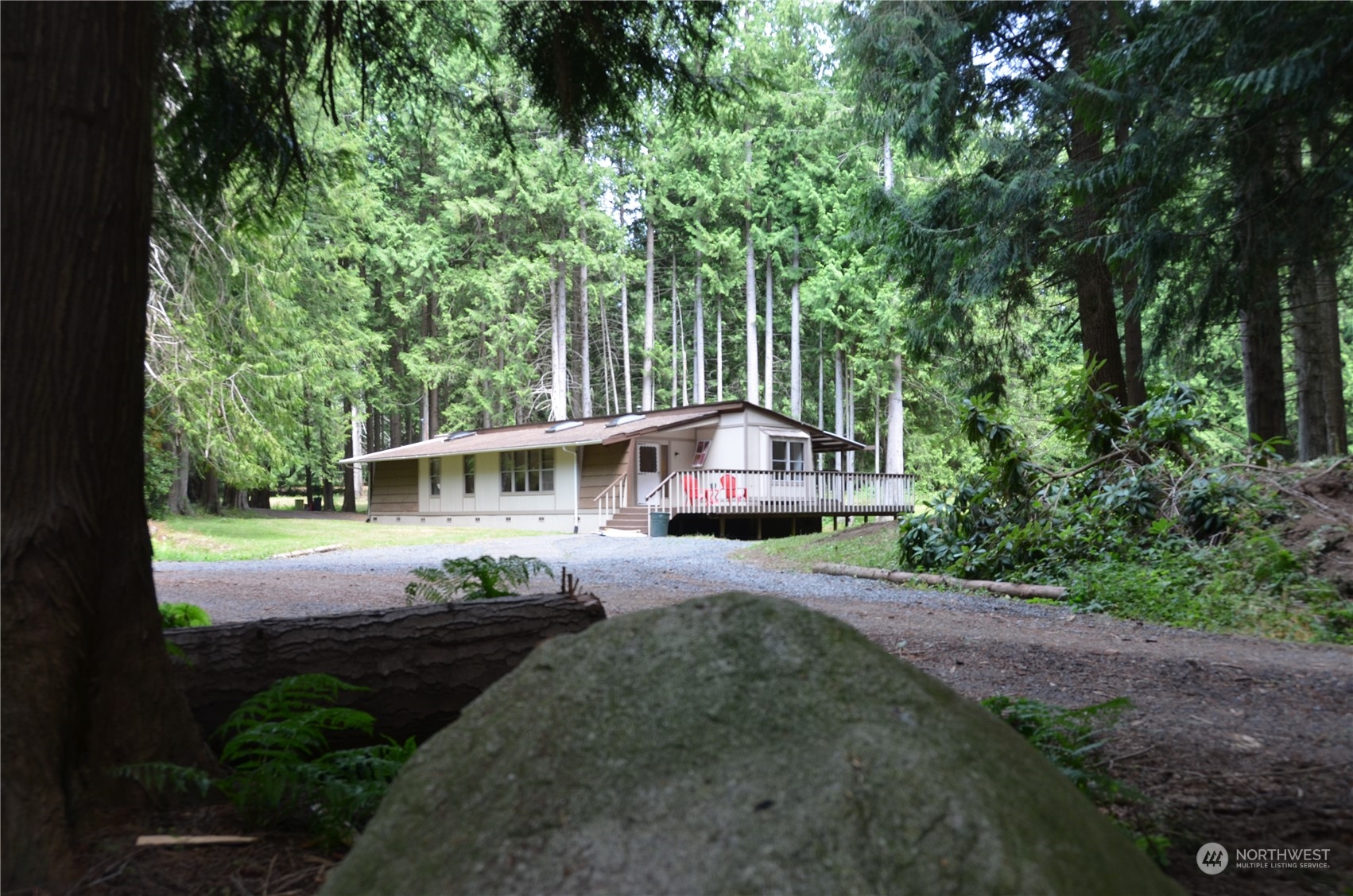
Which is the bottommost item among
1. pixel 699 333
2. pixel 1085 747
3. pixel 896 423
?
pixel 1085 747

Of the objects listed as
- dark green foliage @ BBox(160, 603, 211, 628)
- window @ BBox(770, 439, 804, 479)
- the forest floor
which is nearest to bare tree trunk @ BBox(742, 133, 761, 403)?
window @ BBox(770, 439, 804, 479)

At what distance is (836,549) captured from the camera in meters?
14.1

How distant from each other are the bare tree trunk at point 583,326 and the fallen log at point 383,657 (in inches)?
1311

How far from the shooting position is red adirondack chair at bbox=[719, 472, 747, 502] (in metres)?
22.8

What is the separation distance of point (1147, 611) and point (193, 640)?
728 cm

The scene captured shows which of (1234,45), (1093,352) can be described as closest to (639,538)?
(1093,352)

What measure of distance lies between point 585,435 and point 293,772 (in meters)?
22.8

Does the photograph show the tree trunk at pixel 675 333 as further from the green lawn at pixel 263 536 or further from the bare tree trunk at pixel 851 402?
the green lawn at pixel 263 536

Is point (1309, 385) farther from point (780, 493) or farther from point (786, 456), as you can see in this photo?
point (786, 456)

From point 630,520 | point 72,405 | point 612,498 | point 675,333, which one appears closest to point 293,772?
point 72,405

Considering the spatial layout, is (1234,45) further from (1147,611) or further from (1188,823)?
(1147,611)

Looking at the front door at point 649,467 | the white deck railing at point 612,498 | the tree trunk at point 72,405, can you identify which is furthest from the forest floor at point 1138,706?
the front door at point 649,467

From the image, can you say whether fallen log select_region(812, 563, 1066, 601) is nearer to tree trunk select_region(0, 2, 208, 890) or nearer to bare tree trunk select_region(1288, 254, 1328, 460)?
bare tree trunk select_region(1288, 254, 1328, 460)

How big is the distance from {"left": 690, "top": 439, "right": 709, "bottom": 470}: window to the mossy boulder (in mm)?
25414
